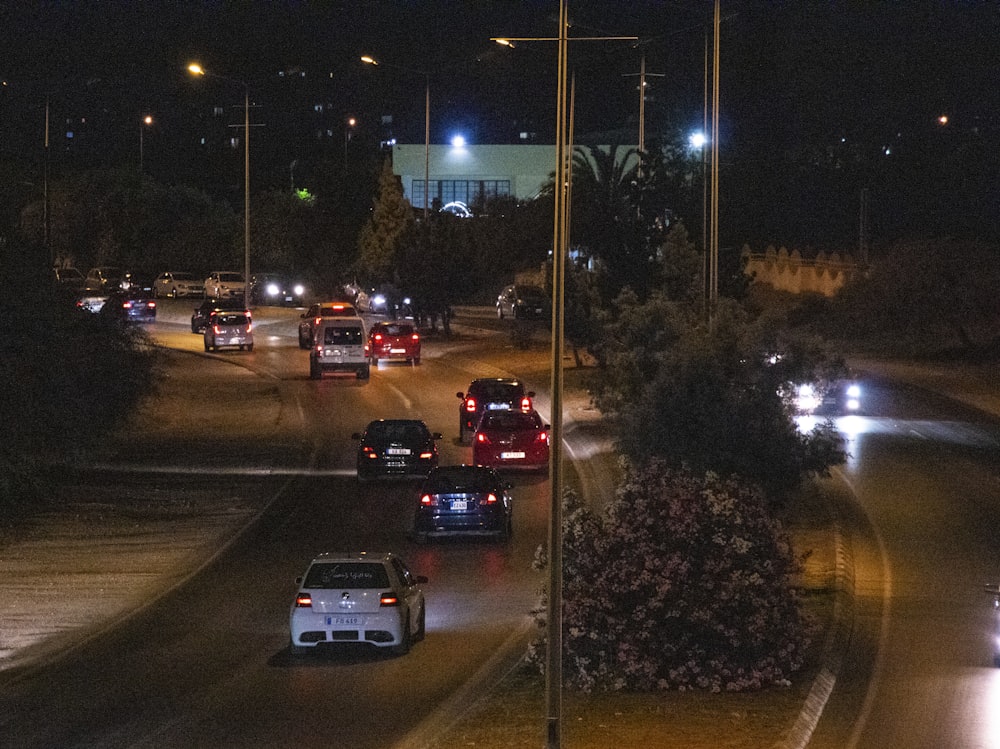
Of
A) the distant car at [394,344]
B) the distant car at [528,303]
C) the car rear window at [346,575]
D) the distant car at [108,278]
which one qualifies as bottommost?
the car rear window at [346,575]

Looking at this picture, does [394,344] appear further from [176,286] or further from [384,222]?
[176,286]

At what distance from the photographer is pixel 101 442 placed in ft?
120

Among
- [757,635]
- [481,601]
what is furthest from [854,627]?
[481,601]

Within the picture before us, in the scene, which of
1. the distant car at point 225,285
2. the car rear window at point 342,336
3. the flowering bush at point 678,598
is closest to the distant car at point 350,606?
the flowering bush at point 678,598

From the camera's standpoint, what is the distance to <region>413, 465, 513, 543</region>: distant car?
28.1 metres

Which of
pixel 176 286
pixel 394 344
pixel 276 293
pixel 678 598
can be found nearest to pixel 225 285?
pixel 276 293

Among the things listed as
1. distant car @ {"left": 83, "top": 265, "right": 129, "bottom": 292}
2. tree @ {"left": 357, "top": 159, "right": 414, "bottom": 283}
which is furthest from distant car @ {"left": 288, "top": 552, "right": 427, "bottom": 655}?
distant car @ {"left": 83, "top": 265, "right": 129, "bottom": 292}

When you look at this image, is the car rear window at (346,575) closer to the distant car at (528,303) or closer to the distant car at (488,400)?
the distant car at (488,400)

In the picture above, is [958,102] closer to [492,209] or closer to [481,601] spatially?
[492,209]

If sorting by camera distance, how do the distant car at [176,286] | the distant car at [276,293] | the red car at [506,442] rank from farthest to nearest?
the distant car at [176,286], the distant car at [276,293], the red car at [506,442]

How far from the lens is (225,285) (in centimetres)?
8094

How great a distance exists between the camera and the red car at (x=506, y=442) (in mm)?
35250

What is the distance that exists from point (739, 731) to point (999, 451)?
82.7ft

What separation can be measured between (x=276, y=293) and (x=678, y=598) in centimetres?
6970
